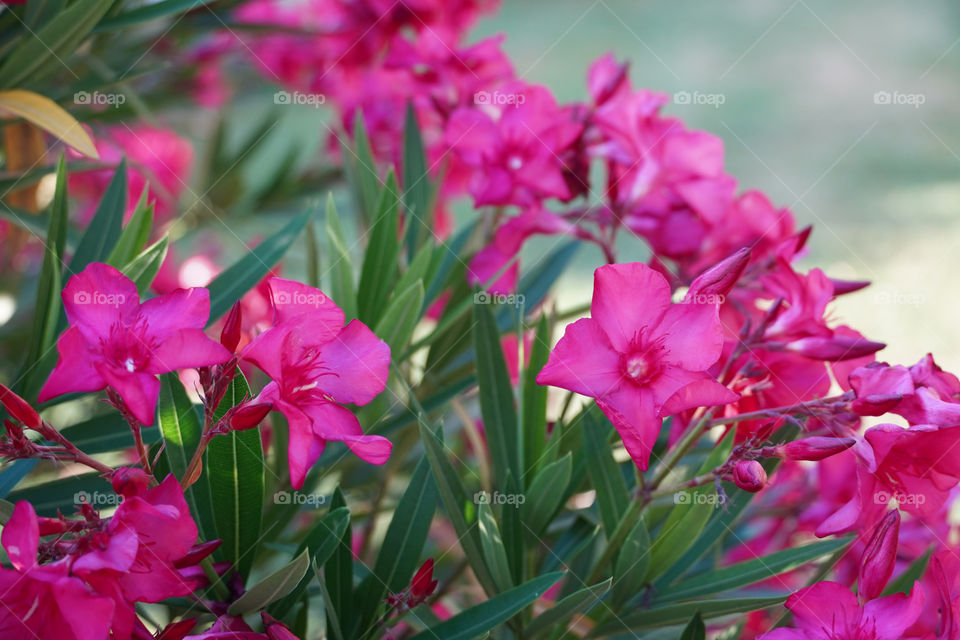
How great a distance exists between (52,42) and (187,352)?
0.37 m

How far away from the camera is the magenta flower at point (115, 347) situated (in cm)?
43

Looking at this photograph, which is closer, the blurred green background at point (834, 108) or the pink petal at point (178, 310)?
the pink petal at point (178, 310)

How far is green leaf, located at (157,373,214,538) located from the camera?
1.79 feet

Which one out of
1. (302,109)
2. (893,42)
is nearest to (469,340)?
(302,109)

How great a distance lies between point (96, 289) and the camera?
46 cm

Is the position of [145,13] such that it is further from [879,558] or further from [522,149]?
[879,558]

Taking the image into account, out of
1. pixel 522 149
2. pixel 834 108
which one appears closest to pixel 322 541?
pixel 522 149

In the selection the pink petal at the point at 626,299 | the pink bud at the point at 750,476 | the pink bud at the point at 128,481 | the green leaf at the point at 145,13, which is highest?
the green leaf at the point at 145,13

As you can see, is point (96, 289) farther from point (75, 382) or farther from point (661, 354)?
point (661, 354)

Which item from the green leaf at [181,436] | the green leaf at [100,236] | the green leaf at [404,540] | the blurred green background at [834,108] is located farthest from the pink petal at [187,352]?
the blurred green background at [834,108]

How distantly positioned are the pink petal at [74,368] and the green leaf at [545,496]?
0.31 m

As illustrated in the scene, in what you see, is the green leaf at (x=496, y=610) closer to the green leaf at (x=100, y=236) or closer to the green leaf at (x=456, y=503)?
the green leaf at (x=456, y=503)

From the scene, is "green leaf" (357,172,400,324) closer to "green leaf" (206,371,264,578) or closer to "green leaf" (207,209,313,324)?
"green leaf" (207,209,313,324)

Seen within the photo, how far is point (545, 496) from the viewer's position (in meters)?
0.64
